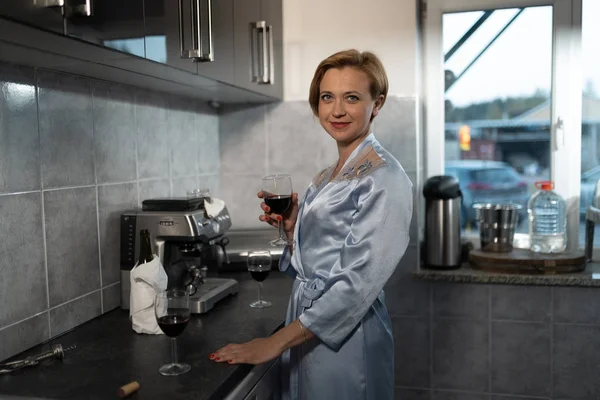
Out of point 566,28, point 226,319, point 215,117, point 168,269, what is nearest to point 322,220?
point 226,319

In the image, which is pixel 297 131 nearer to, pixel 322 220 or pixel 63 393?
pixel 322 220

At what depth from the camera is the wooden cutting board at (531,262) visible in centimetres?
252

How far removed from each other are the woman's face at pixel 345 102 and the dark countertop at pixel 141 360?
596 millimetres

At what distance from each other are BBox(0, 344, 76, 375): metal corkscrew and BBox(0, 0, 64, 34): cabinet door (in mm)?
758

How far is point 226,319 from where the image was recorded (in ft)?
5.93

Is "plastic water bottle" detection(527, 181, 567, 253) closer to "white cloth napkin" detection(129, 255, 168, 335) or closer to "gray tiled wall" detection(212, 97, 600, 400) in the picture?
"gray tiled wall" detection(212, 97, 600, 400)

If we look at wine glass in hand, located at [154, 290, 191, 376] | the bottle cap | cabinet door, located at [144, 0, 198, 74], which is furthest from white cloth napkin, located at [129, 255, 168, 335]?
the bottle cap

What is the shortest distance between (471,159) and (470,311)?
2.30 feet

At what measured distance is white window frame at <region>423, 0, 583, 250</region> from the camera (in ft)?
8.70

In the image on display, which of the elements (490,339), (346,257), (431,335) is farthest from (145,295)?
(490,339)

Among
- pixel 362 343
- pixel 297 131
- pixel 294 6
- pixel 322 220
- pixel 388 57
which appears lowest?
pixel 362 343

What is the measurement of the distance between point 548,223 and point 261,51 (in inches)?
56.9

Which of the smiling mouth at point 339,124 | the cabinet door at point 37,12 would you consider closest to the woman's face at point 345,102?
the smiling mouth at point 339,124

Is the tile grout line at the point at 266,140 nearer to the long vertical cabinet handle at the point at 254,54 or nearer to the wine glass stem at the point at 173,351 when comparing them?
the long vertical cabinet handle at the point at 254,54
